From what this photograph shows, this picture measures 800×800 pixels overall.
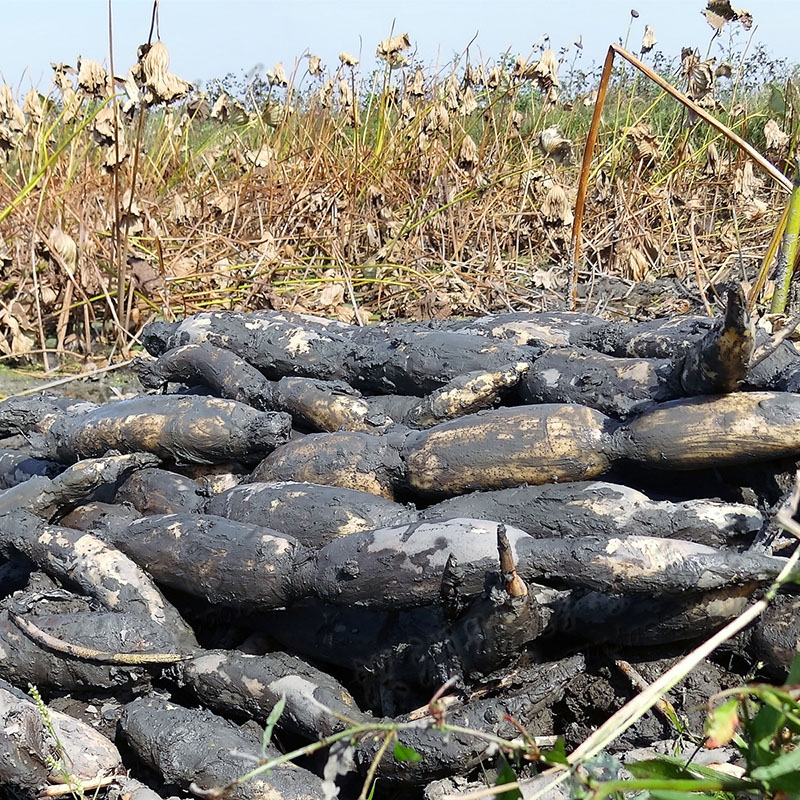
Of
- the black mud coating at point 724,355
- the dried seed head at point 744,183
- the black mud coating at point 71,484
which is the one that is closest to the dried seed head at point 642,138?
the dried seed head at point 744,183

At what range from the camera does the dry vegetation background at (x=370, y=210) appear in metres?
5.01

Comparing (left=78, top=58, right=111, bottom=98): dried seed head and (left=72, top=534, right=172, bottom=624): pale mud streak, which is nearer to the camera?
(left=72, top=534, right=172, bottom=624): pale mud streak

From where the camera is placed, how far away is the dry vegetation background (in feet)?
16.4

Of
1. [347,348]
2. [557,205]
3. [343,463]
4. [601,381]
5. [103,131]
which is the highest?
[103,131]

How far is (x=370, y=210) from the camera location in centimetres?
630

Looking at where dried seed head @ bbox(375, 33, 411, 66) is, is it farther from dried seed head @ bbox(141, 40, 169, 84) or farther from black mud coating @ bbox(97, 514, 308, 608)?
black mud coating @ bbox(97, 514, 308, 608)

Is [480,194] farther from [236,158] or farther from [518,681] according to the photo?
[518,681]

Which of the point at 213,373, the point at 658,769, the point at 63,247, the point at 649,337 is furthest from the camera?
the point at 63,247

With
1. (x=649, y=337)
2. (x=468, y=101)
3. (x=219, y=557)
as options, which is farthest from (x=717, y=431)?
(x=468, y=101)

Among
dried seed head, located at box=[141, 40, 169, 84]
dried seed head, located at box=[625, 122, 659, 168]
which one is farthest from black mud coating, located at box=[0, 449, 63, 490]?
dried seed head, located at box=[625, 122, 659, 168]

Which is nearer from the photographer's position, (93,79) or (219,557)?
(219,557)

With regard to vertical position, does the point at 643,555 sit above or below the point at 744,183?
below

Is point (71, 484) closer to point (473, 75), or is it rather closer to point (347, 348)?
point (347, 348)

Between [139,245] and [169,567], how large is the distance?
3.67 meters
